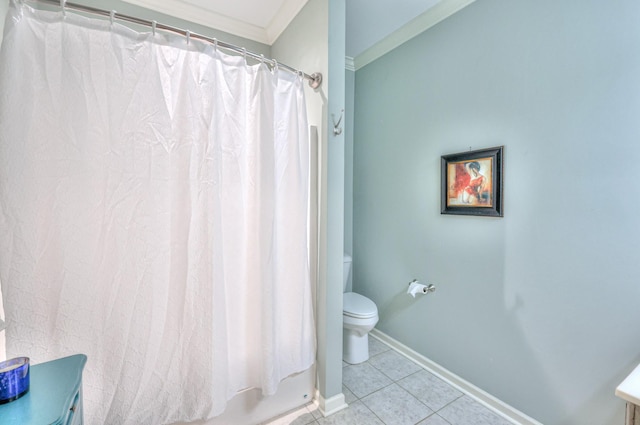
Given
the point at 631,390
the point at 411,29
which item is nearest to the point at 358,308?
the point at 631,390

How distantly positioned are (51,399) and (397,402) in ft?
5.55

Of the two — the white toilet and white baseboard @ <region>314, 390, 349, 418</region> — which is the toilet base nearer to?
the white toilet

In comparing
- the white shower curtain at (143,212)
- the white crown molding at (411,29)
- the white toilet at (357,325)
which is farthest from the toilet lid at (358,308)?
the white crown molding at (411,29)

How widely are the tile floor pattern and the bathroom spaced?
0.46ft

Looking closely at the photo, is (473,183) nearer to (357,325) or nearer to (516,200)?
(516,200)

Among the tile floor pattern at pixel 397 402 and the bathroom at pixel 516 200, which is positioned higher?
the bathroom at pixel 516 200

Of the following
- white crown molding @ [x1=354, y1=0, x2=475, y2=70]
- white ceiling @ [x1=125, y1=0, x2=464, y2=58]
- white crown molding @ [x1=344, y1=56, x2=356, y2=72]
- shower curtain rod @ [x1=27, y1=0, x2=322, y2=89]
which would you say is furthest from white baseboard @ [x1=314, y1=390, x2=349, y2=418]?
white crown molding @ [x1=344, y1=56, x2=356, y2=72]

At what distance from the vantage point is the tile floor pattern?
152cm

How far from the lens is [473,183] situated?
1.72 m

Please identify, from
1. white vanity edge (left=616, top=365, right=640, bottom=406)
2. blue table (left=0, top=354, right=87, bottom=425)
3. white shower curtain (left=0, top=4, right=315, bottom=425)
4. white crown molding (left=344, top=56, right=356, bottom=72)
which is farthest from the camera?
white crown molding (left=344, top=56, right=356, bottom=72)

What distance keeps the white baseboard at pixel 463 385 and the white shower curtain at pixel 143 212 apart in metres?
1.22

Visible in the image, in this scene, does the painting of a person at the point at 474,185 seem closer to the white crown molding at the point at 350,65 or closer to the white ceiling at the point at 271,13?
the white ceiling at the point at 271,13

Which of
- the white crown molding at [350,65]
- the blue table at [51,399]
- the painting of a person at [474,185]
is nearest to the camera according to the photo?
the blue table at [51,399]

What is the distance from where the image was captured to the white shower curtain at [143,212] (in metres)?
0.93
